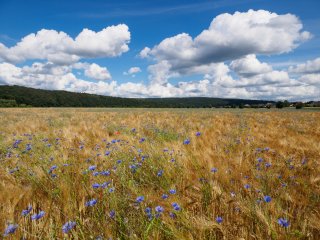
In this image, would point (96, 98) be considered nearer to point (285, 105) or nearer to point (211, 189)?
point (285, 105)

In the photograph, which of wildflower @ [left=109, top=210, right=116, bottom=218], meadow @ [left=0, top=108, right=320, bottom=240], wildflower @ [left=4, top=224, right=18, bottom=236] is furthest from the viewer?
wildflower @ [left=109, top=210, right=116, bottom=218]

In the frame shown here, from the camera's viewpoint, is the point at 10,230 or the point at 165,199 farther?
the point at 165,199

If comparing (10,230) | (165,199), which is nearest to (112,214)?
(165,199)

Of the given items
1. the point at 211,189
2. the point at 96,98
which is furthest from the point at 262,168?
the point at 96,98

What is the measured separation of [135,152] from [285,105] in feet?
137

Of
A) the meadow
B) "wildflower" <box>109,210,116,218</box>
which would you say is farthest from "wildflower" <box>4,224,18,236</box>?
"wildflower" <box>109,210,116,218</box>

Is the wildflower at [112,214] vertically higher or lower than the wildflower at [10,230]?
lower

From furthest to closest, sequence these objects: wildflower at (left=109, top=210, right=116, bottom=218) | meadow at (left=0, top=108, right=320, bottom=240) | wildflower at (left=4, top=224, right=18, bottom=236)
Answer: wildflower at (left=109, top=210, right=116, bottom=218)
meadow at (left=0, top=108, right=320, bottom=240)
wildflower at (left=4, top=224, right=18, bottom=236)

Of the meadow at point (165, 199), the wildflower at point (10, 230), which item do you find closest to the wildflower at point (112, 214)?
the meadow at point (165, 199)

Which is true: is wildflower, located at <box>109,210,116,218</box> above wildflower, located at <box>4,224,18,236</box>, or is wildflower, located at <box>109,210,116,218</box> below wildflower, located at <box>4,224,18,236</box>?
below

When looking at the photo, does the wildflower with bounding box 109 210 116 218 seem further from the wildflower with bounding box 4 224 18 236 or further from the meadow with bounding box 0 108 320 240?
the wildflower with bounding box 4 224 18 236

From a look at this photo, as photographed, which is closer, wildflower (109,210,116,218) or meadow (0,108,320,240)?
meadow (0,108,320,240)

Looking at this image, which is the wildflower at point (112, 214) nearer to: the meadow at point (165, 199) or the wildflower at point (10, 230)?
the meadow at point (165, 199)

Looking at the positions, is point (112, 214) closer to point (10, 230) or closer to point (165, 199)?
point (165, 199)
